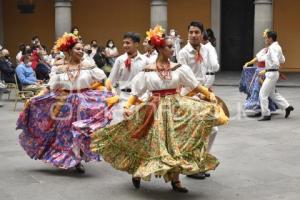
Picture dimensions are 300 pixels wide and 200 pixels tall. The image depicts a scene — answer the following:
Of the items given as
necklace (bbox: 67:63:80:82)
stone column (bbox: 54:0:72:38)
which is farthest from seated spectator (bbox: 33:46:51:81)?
necklace (bbox: 67:63:80:82)

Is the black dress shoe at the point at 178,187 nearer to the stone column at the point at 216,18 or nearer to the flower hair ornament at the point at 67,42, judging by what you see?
the flower hair ornament at the point at 67,42

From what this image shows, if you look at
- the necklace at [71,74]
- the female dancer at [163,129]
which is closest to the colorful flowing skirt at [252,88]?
the necklace at [71,74]

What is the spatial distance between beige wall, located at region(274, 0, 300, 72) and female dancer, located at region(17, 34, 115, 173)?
1564 cm

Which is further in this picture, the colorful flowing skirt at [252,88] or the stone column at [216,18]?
the stone column at [216,18]

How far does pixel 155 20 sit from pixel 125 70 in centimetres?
1267

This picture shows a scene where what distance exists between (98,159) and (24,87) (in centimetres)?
668

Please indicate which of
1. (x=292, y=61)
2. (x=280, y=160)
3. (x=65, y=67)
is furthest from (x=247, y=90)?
(x=292, y=61)

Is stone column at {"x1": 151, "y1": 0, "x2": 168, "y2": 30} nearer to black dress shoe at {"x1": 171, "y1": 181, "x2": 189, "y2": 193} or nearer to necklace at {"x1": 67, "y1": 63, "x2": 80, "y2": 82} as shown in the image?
necklace at {"x1": 67, "y1": 63, "x2": 80, "y2": 82}

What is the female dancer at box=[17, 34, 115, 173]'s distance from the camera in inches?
256

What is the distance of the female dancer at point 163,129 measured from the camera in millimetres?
5273

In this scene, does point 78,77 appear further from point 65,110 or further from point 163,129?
point 163,129

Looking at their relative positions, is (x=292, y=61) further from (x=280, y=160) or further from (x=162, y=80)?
(x=162, y=80)

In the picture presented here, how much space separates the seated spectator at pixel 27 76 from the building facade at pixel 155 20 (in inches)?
273

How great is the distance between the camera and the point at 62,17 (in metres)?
20.0
